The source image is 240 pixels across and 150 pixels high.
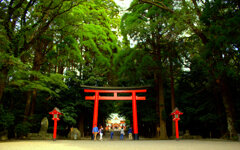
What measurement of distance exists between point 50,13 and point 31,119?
25.8 feet

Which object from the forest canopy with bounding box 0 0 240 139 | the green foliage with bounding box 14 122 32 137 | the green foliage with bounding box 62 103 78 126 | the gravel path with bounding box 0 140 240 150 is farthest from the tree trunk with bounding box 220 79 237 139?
the green foliage with bounding box 14 122 32 137

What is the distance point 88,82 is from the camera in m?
15.9

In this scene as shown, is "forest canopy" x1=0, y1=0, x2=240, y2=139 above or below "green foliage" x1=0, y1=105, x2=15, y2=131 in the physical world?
above

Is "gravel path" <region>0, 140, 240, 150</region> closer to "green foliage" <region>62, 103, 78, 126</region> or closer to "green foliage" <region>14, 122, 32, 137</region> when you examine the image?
"green foliage" <region>14, 122, 32, 137</region>

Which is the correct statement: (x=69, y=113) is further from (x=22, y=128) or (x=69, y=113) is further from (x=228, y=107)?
(x=228, y=107)

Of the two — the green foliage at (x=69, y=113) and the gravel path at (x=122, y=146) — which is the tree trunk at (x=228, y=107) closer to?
the gravel path at (x=122, y=146)

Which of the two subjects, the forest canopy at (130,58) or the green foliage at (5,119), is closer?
the forest canopy at (130,58)

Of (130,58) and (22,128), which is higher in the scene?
(130,58)

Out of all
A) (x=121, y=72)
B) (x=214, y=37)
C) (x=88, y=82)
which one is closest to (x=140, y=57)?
(x=121, y=72)

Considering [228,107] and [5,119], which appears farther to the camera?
[5,119]

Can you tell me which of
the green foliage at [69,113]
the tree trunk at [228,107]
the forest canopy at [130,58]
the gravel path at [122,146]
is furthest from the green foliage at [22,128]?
the tree trunk at [228,107]

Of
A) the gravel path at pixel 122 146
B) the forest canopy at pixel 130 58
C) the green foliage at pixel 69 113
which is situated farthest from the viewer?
the green foliage at pixel 69 113

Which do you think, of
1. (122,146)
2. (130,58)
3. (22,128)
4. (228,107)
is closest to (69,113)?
(22,128)

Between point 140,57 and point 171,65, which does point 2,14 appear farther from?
point 171,65
